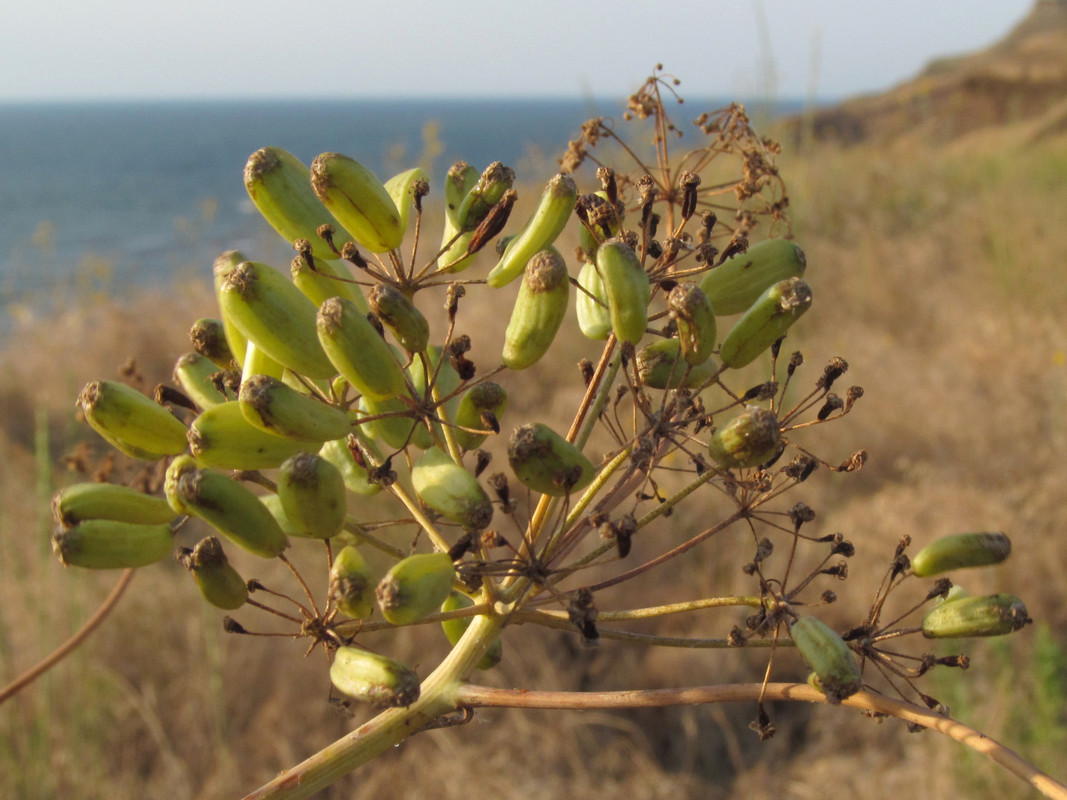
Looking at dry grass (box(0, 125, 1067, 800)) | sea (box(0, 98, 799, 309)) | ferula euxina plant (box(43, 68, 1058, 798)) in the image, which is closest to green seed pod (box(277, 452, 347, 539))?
ferula euxina plant (box(43, 68, 1058, 798))

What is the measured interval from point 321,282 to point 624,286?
418 millimetres

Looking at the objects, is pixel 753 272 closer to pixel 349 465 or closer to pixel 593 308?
pixel 593 308

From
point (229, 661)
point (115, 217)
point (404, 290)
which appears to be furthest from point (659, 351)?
point (115, 217)

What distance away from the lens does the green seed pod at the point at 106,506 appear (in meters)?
0.93

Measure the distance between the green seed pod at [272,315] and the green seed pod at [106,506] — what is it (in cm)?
24

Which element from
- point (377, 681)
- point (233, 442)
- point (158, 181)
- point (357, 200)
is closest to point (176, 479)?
point (233, 442)

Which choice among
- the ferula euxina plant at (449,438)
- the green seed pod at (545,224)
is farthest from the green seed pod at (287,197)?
the green seed pod at (545,224)

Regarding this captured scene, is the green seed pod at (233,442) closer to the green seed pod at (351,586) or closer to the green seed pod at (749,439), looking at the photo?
the green seed pod at (351,586)

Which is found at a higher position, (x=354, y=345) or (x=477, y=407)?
(x=354, y=345)

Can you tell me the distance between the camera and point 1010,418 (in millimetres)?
6902

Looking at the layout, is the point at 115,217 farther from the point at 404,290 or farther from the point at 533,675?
the point at 404,290

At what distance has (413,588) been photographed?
82cm

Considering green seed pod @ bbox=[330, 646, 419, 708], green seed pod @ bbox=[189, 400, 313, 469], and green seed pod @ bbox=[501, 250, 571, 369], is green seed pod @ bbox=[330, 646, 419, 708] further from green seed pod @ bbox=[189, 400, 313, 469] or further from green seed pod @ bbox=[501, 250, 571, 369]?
green seed pod @ bbox=[501, 250, 571, 369]

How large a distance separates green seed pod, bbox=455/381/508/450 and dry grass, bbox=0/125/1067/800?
1.84m
